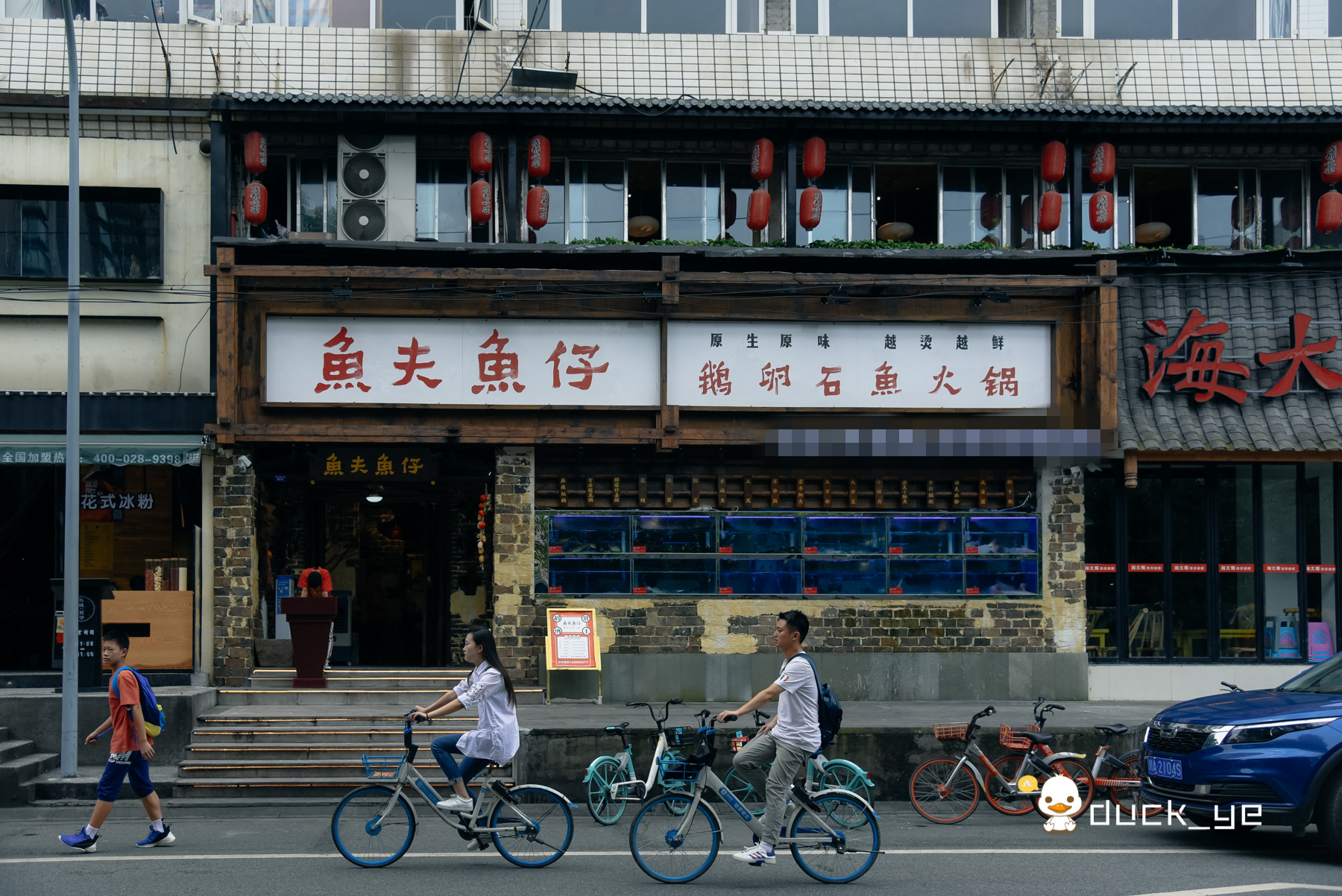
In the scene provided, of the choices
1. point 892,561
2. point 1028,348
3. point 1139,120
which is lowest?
point 892,561

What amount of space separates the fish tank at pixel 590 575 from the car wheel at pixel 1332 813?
30.6ft

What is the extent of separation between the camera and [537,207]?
53.7ft

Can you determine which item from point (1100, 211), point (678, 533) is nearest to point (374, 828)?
point (678, 533)

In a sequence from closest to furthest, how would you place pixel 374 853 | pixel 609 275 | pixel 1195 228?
pixel 374 853 < pixel 609 275 < pixel 1195 228

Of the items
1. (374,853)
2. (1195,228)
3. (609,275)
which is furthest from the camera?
(1195,228)

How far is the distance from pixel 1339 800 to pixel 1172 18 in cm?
1367

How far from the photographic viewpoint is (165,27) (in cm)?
1689

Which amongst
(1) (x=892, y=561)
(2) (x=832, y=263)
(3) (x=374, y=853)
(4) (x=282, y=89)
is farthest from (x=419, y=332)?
(3) (x=374, y=853)

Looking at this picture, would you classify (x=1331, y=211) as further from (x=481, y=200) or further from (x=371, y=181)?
(x=371, y=181)

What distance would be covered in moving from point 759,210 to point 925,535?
5256 millimetres

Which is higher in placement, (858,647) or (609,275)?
(609,275)

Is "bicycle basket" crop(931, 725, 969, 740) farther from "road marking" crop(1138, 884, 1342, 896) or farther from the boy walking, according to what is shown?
the boy walking

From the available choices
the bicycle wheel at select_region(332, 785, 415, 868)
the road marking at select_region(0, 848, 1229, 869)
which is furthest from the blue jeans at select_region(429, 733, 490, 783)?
the road marking at select_region(0, 848, 1229, 869)

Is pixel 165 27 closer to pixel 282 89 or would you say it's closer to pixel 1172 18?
pixel 282 89
